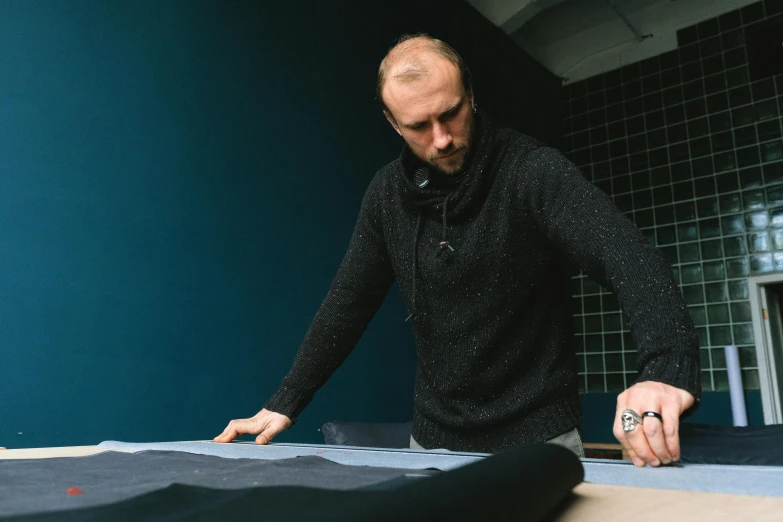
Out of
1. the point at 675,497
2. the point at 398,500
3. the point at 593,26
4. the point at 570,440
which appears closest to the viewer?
the point at 398,500

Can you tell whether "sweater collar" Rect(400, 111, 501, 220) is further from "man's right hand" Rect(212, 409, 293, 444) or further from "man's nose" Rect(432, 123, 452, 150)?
"man's right hand" Rect(212, 409, 293, 444)

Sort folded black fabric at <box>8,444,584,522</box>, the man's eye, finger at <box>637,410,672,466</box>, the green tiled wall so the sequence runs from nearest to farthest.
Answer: folded black fabric at <box>8,444,584,522</box> → finger at <box>637,410,672,466</box> → the man's eye → the green tiled wall

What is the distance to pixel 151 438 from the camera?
191 centimetres

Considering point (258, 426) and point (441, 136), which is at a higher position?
point (441, 136)

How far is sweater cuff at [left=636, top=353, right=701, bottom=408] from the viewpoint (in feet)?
2.25

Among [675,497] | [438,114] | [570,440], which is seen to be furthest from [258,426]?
[675,497]

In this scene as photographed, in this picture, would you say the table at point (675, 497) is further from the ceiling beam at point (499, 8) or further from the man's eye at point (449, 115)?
the ceiling beam at point (499, 8)

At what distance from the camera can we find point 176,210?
2107mm

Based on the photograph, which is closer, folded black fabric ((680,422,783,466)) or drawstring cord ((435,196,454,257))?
drawstring cord ((435,196,454,257))

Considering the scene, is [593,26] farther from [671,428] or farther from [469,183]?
[671,428]

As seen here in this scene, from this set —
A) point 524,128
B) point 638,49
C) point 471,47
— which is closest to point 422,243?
point 471,47

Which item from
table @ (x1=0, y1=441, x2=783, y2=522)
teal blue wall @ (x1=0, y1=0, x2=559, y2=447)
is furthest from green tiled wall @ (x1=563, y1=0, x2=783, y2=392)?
table @ (x1=0, y1=441, x2=783, y2=522)

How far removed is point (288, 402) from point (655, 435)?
81 centimetres

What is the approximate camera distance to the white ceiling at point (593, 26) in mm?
3926
